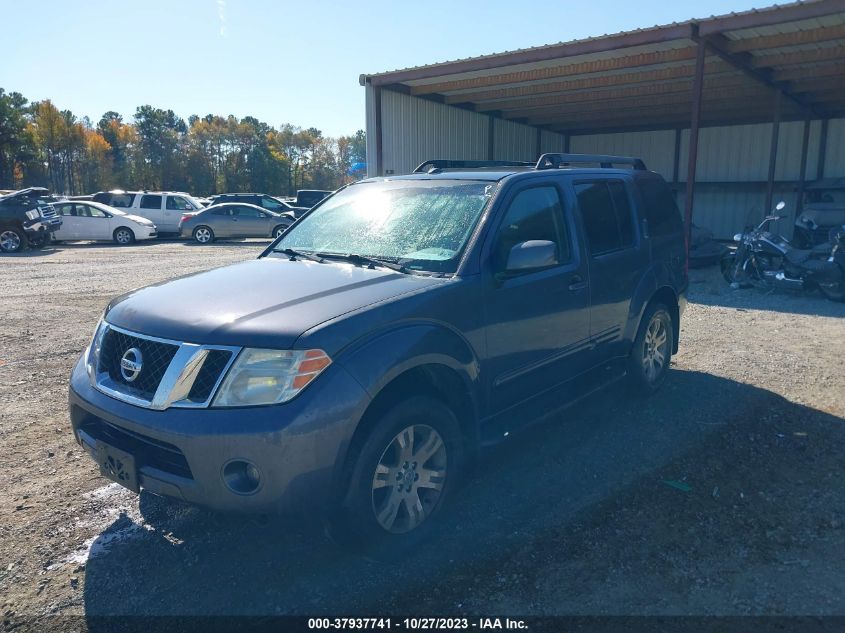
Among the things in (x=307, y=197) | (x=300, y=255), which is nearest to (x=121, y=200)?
(x=307, y=197)

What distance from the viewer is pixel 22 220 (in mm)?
18312

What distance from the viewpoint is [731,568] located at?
10.5 feet

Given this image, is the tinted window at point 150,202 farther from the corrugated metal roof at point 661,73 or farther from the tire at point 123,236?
the corrugated metal roof at point 661,73

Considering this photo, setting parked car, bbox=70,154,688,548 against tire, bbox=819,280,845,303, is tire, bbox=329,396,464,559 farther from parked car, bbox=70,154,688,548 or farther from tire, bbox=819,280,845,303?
tire, bbox=819,280,845,303

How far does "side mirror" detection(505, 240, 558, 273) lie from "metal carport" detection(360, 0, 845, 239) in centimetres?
886

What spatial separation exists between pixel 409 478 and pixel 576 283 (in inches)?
73.6

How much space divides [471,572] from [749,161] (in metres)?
21.5

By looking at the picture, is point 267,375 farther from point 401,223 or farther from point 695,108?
point 695,108

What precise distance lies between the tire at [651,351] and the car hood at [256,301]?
259 centimetres

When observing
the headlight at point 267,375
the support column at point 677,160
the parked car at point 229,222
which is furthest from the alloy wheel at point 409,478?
the support column at point 677,160

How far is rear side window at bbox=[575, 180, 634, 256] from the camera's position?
470 cm

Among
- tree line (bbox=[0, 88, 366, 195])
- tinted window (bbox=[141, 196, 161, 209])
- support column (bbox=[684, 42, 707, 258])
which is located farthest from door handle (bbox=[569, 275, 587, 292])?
tree line (bbox=[0, 88, 366, 195])

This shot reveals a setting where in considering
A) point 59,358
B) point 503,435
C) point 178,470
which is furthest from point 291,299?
point 59,358

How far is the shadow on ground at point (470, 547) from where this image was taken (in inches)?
117
